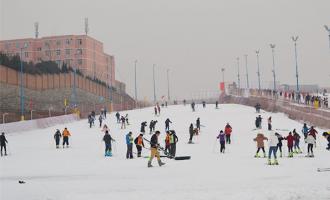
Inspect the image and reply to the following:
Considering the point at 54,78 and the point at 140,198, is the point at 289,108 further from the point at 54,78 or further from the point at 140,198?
the point at 54,78

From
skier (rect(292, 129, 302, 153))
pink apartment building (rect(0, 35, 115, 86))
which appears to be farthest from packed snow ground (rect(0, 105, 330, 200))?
pink apartment building (rect(0, 35, 115, 86))

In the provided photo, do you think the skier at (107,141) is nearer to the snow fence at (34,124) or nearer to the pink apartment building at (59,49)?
the snow fence at (34,124)

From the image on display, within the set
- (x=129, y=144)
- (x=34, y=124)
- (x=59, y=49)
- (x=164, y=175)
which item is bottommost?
(x=164, y=175)

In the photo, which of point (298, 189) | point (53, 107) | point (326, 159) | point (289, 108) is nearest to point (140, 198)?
point (298, 189)

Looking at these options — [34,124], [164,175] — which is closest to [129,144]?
[164,175]

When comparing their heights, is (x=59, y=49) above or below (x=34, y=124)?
above

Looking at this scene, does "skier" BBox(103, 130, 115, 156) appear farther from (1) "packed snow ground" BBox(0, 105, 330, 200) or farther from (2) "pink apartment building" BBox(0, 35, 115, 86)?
(2) "pink apartment building" BBox(0, 35, 115, 86)

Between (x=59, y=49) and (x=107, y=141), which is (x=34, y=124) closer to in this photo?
(x=107, y=141)

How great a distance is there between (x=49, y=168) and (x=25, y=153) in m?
8.11

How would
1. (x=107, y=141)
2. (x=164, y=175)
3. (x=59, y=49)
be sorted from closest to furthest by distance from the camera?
(x=164, y=175)
(x=107, y=141)
(x=59, y=49)

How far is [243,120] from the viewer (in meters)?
48.4

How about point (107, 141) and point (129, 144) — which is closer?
point (129, 144)

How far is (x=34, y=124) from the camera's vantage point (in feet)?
149

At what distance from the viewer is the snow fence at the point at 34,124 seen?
40.4m
